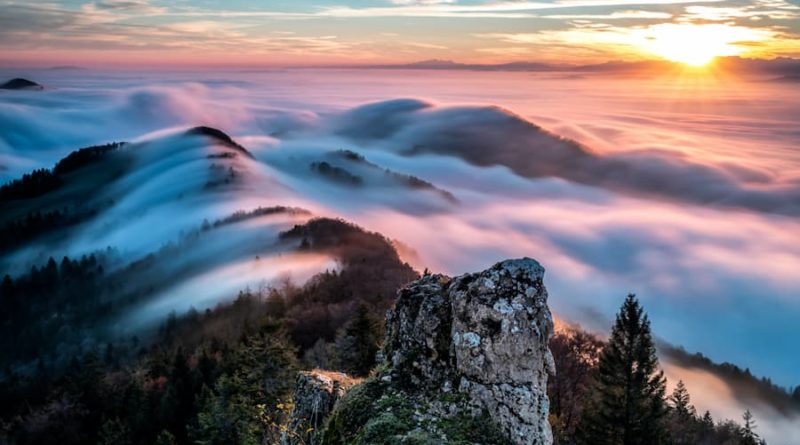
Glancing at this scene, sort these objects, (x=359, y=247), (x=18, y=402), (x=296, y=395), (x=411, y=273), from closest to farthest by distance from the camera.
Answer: (x=296, y=395), (x=18, y=402), (x=411, y=273), (x=359, y=247)

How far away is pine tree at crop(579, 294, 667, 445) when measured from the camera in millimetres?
30016

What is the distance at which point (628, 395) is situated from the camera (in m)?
30.2

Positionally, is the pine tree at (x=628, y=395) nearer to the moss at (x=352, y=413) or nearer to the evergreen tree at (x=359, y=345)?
the evergreen tree at (x=359, y=345)

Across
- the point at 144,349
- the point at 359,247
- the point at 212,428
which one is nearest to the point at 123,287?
the point at 144,349

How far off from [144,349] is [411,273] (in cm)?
6320

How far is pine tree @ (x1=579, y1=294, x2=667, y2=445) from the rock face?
21040 mm

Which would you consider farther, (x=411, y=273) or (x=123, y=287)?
(x=123, y=287)

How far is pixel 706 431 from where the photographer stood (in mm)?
52000

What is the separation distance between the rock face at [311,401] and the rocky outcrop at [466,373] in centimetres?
185

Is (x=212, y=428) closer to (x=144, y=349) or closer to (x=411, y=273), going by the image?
(x=411, y=273)

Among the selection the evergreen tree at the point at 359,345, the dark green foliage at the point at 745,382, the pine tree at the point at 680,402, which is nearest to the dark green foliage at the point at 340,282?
the evergreen tree at the point at 359,345

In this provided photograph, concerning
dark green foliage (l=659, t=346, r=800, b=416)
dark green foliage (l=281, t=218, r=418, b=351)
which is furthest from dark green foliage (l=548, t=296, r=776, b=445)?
dark green foliage (l=659, t=346, r=800, b=416)

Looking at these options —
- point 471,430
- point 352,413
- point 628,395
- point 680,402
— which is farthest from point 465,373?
point 680,402

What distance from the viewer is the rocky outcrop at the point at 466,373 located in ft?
33.7
